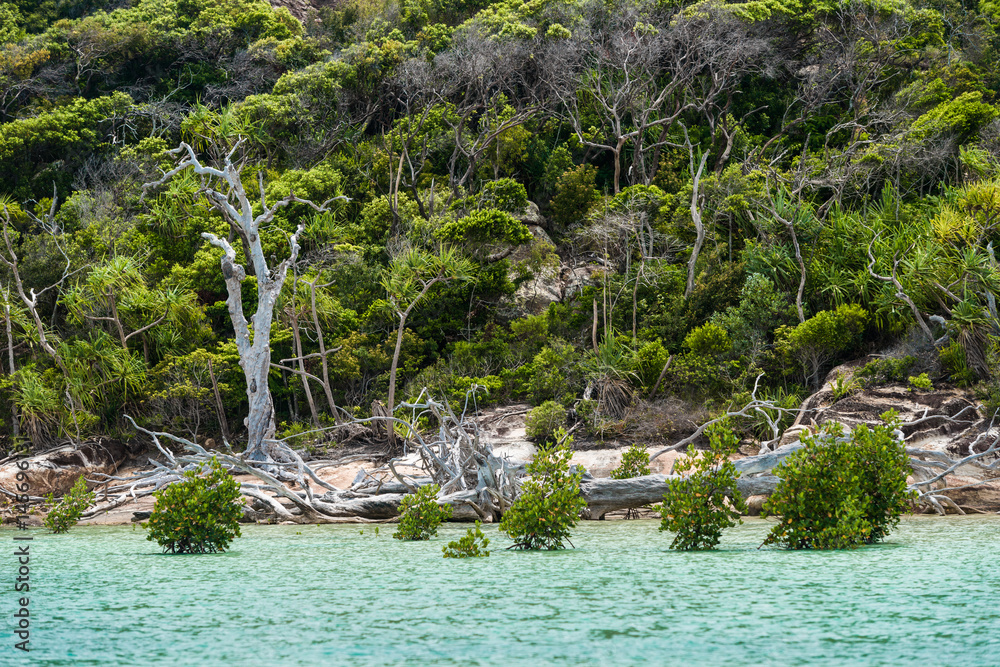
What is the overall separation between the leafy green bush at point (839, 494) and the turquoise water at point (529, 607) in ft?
1.03

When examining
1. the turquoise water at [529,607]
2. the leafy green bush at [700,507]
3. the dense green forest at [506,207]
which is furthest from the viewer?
the dense green forest at [506,207]

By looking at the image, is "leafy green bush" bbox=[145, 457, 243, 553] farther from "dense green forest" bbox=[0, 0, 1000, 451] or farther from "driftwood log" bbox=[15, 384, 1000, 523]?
"dense green forest" bbox=[0, 0, 1000, 451]

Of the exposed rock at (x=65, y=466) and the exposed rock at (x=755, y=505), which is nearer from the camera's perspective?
the exposed rock at (x=755, y=505)

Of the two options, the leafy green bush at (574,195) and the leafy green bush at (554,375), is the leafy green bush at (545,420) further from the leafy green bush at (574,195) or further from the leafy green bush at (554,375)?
the leafy green bush at (574,195)

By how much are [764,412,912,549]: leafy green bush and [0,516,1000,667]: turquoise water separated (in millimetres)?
315

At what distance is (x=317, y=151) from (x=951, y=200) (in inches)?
580

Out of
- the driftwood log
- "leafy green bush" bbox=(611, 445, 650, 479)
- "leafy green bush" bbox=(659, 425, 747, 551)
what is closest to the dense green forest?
the driftwood log

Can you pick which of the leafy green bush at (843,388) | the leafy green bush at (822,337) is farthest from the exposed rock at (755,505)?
the leafy green bush at (822,337)

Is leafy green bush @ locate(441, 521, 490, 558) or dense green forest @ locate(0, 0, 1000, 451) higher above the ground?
dense green forest @ locate(0, 0, 1000, 451)

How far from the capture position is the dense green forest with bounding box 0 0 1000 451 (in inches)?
595

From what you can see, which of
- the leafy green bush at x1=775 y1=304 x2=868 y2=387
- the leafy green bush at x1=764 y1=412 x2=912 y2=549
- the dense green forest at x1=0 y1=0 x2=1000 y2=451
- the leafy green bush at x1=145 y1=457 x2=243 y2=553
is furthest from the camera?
the dense green forest at x1=0 y1=0 x2=1000 y2=451

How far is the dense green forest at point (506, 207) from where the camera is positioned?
1510cm

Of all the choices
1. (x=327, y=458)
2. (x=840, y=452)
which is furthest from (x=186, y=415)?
(x=840, y=452)

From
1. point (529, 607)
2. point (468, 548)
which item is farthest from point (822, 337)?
point (529, 607)
